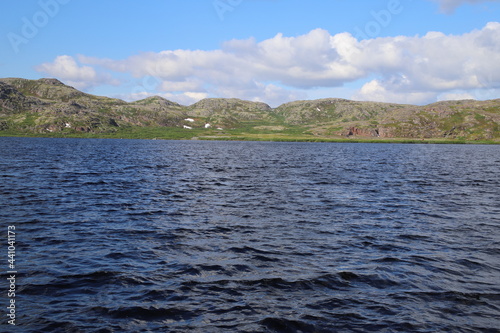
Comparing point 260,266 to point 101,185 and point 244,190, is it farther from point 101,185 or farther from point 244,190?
point 101,185

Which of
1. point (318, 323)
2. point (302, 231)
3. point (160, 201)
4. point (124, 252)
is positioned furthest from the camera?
point (160, 201)

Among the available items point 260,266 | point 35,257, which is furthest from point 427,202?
point 35,257

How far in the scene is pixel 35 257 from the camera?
19.2 m

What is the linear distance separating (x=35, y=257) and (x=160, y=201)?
707 inches

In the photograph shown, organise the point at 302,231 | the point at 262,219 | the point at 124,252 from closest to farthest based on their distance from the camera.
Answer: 1. the point at 124,252
2. the point at 302,231
3. the point at 262,219

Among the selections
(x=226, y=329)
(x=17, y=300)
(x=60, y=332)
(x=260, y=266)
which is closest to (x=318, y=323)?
(x=226, y=329)

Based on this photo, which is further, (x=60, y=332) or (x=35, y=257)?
(x=35, y=257)

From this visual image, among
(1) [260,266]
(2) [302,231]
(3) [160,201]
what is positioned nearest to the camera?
(1) [260,266]

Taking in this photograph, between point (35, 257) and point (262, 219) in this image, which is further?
point (262, 219)

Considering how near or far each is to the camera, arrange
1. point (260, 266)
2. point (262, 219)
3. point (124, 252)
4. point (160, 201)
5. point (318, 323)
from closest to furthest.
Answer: point (318, 323) → point (260, 266) → point (124, 252) → point (262, 219) → point (160, 201)

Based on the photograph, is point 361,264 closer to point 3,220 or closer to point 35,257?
point 35,257

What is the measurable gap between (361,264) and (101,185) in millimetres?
38694

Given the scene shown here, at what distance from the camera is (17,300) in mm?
14258

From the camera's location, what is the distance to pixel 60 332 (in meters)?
12.0
